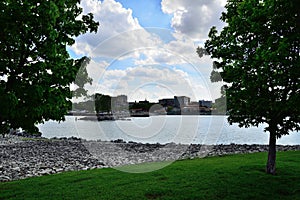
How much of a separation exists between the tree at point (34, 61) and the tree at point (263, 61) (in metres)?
6.02

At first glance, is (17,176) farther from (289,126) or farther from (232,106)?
(289,126)

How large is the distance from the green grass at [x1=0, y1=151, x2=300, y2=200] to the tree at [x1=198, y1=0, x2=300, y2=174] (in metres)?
1.42

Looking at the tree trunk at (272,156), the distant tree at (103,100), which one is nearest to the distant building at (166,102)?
the distant tree at (103,100)

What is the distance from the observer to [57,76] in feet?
26.5

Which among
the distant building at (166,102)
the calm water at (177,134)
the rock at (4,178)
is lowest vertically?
the rock at (4,178)

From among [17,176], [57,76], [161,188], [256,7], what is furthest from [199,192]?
[17,176]

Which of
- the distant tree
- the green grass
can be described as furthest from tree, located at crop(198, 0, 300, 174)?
the distant tree

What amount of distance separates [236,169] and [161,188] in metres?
4.72

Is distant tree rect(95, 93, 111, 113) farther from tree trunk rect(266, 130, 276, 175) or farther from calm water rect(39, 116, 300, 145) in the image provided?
tree trunk rect(266, 130, 276, 175)

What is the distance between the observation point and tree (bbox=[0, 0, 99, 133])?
714cm

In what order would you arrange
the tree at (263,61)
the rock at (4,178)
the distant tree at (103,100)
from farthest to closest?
the distant tree at (103,100), the rock at (4,178), the tree at (263,61)

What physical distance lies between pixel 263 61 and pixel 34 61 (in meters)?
7.37

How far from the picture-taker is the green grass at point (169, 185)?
9.36m

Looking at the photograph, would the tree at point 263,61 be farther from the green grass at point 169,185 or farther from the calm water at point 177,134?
the calm water at point 177,134
